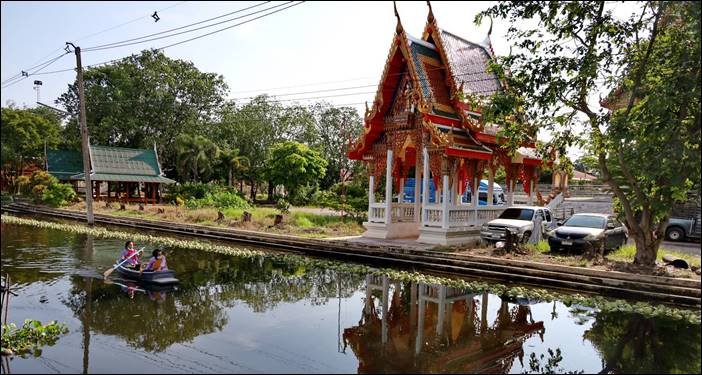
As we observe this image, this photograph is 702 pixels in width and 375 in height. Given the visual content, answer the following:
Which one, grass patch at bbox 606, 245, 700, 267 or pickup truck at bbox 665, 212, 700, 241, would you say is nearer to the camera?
grass patch at bbox 606, 245, 700, 267

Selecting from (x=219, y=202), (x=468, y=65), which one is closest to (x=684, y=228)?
(x=468, y=65)

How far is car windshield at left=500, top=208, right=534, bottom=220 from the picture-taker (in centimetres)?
1825

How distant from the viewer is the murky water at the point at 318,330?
755 cm

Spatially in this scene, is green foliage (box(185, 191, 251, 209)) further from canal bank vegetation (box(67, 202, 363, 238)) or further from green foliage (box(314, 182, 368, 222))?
green foliage (box(314, 182, 368, 222))

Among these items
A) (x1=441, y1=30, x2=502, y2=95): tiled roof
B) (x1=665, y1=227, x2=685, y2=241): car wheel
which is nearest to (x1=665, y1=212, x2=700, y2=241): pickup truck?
(x1=665, y1=227, x2=685, y2=241): car wheel

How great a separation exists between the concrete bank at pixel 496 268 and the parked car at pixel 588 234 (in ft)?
7.43

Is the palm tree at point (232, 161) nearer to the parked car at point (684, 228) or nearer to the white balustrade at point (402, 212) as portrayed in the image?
the white balustrade at point (402, 212)

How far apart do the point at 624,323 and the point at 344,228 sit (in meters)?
14.5

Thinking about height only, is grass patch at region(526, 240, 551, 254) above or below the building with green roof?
below

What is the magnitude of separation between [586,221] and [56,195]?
33.5 m

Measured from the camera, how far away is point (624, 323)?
32.8 ft

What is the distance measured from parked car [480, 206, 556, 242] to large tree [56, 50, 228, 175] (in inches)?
1445

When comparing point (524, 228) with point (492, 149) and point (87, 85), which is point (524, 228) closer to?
point (492, 149)

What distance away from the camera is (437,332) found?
30.6ft
